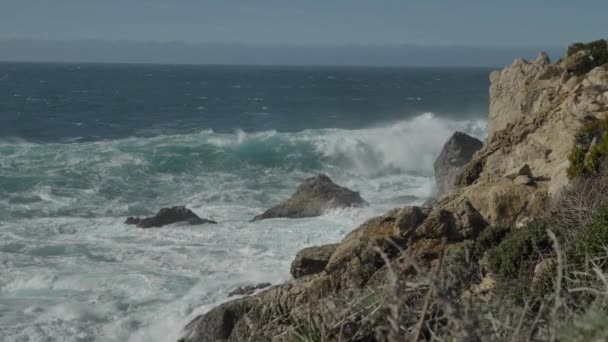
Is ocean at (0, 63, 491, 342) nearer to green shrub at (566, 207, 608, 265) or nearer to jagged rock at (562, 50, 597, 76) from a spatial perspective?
jagged rock at (562, 50, 597, 76)

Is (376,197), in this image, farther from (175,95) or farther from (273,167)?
(175,95)

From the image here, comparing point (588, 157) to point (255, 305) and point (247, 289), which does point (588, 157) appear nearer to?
point (255, 305)

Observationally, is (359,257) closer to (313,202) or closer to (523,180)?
(523,180)

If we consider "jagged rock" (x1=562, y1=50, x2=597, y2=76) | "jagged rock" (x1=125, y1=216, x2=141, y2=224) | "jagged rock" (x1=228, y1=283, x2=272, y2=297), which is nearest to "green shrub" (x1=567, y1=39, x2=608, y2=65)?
"jagged rock" (x1=562, y1=50, x2=597, y2=76)

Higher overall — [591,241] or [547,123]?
[547,123]

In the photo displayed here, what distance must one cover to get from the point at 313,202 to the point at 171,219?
14.7ft

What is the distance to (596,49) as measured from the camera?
18.7m

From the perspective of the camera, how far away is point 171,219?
2223 cm

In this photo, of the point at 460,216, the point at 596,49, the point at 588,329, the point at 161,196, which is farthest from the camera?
the point at 161,196

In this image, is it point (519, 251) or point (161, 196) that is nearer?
point (519, 251)

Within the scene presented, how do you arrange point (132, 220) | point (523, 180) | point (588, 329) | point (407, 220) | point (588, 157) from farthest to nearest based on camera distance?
point (132, 220), point (523, 180), point (588, 157), point (407, 220), point (588, 329)

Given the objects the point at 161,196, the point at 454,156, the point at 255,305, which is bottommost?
the point at 161,196

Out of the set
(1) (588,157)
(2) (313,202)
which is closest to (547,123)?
(1) (588,157)

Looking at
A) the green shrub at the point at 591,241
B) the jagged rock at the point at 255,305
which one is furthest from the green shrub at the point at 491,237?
the green shrub at the point at 591,241
